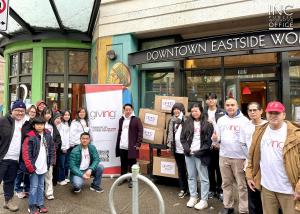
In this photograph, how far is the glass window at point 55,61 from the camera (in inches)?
429

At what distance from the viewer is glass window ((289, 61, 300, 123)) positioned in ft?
25.3

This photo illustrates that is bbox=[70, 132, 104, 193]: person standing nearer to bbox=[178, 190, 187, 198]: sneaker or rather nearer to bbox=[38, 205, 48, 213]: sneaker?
bbox=[38, 205, 48, 213]: sneaker

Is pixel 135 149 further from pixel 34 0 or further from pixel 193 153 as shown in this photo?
pixel 34 0

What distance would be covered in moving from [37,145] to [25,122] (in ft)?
Answer: 1.63

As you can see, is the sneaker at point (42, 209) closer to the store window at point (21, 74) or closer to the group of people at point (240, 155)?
the group of people at point (240, 155)

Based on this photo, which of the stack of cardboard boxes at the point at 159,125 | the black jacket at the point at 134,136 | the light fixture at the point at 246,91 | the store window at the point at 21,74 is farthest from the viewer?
the store window at the point at 21,74

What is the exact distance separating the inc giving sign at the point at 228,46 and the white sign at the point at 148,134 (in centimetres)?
263

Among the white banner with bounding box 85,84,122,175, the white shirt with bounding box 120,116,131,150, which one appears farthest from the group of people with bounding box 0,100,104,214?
the white banner with bounding box 85,84,122,175

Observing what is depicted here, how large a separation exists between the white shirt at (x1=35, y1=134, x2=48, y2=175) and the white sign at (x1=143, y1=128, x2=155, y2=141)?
220cm

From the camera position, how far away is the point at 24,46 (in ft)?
36.6

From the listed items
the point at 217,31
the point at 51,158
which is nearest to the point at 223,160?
the point at 51,158

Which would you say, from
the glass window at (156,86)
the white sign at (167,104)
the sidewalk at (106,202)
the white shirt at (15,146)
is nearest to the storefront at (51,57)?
the glass window at (156,86)

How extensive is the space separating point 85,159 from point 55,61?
6.14 metres

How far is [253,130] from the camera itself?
4180 mm
